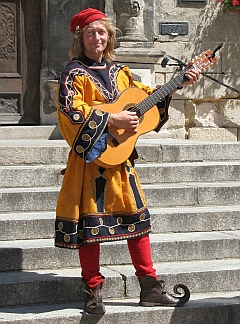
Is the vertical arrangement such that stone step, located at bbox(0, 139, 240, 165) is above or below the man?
below

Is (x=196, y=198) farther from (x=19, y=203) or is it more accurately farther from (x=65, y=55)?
(x=65, y=55)

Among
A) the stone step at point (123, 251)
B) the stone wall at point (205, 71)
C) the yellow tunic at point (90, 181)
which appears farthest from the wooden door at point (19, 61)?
the yellow tunic at point (90, 181)

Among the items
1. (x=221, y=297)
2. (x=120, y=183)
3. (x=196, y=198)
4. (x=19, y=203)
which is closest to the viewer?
(x=120, y=183)

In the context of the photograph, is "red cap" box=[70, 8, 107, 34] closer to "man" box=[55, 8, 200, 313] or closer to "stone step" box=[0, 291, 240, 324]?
"man" box=[55, 8, 200, 313]

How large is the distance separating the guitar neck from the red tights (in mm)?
744

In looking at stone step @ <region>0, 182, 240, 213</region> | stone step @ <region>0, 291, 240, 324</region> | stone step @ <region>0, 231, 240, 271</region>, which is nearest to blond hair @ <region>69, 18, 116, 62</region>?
stone step @ <region>0, 231, 240, 271</region>

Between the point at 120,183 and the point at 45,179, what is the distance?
195cm

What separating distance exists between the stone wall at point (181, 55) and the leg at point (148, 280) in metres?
4.16

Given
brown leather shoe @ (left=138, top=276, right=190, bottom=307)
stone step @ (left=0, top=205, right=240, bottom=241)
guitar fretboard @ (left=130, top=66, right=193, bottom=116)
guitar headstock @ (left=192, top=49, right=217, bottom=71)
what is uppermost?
guitar headstock @ (left=192, top=49, right=217, bottom=71)

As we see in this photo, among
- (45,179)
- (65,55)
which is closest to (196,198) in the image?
(45,179)

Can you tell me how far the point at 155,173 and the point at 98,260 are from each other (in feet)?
7.38

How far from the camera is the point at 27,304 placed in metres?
4.99

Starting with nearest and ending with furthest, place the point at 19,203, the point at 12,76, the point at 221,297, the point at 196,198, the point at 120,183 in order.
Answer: the point at 120,183 < the point at 221,297 < the point at 19,203 < the point at 196,198 < the point at 12,76

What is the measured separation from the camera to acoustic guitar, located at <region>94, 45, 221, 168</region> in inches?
182
